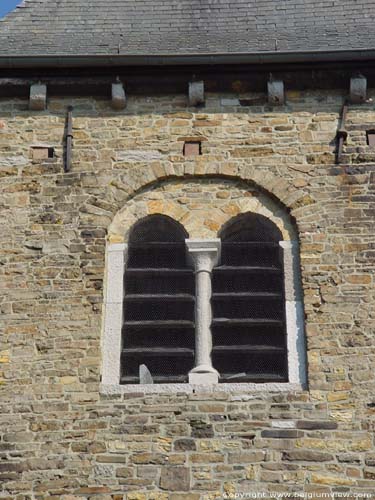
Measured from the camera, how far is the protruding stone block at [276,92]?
12.4 meters

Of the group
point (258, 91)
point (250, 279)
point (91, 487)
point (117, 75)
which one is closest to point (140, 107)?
point (117, 75)

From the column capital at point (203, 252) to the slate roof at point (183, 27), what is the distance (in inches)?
84.4

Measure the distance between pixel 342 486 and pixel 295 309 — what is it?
5.77 feet

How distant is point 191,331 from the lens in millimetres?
11195

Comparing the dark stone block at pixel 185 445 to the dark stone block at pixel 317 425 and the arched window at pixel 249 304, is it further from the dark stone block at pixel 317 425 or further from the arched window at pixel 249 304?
the dark stone block at pixel 317 425

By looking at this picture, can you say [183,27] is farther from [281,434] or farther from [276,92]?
[281,434]

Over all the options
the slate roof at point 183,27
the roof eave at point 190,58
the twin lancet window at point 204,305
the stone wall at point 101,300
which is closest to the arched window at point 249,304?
the twin lancet window at point 204,305

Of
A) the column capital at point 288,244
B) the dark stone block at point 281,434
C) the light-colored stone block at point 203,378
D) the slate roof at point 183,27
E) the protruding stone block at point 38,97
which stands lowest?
the dark stone block at point 281,434

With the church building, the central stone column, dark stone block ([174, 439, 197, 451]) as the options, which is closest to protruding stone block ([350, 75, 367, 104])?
the church building

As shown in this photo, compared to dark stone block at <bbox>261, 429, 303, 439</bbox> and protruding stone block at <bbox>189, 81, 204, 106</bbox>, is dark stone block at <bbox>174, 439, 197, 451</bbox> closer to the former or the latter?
dark stone block at <bbox>261, 429, 303, 439</bbox>

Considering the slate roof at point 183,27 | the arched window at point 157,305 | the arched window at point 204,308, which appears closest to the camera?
the arched window at point 204,308

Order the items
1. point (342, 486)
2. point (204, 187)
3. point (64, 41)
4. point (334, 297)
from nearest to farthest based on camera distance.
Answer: point (342, 486) < point (334, 297) < point (204, 187) < point (64, 41)

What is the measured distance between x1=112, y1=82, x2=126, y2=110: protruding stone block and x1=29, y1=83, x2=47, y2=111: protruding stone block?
26.0 inches

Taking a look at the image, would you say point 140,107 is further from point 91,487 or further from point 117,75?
point 91,487
